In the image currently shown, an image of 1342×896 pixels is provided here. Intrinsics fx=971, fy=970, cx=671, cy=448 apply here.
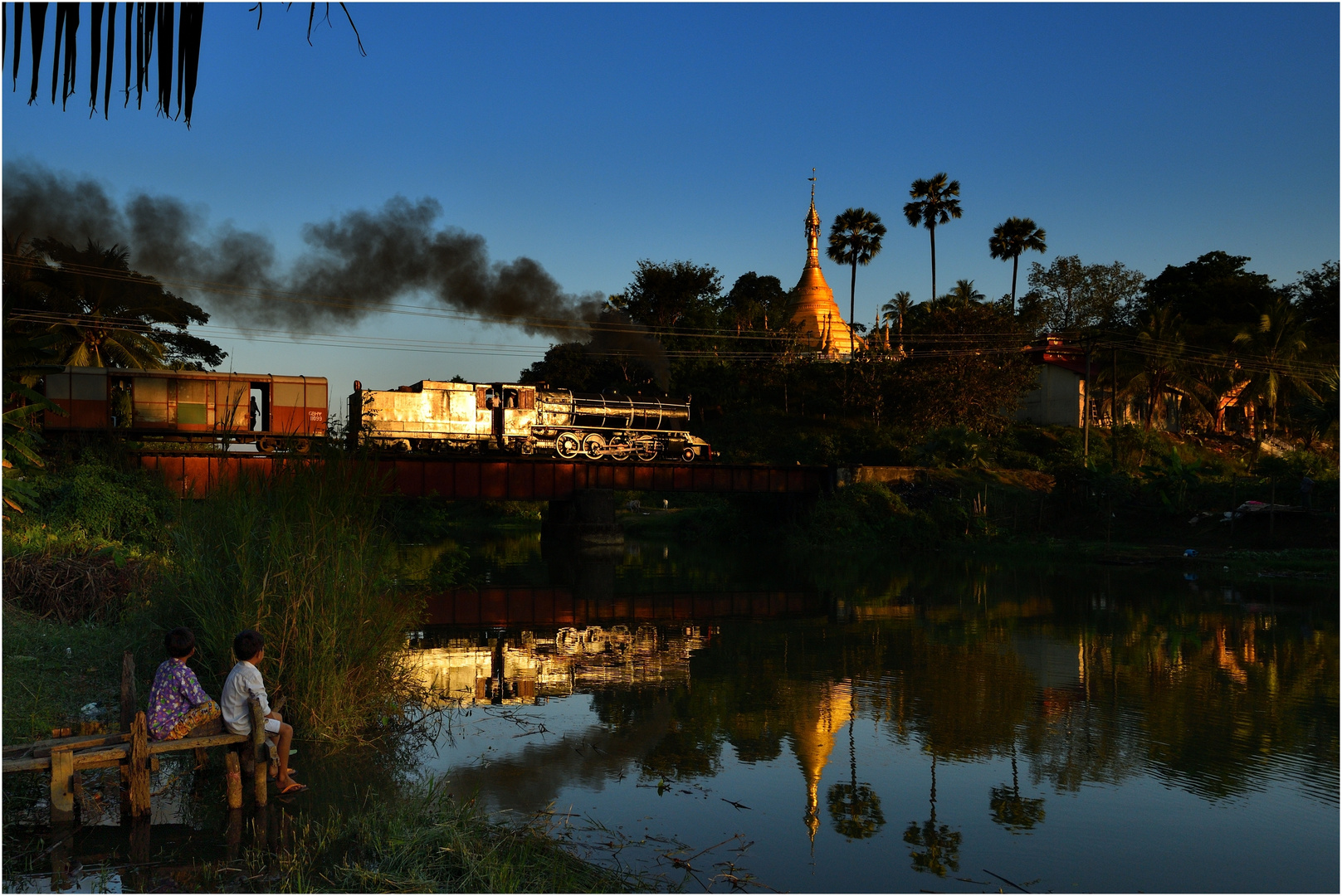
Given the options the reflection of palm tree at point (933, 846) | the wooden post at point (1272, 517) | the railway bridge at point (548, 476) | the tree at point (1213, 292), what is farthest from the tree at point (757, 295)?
the reflection of palm tree at point (933, 846)

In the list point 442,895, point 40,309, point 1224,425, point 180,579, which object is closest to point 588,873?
point 442,895

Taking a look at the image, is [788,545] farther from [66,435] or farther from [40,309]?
[40,309]

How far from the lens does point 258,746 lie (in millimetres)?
7508

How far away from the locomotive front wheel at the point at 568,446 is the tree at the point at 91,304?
813 inches

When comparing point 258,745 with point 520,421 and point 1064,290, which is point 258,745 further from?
point 1064,290

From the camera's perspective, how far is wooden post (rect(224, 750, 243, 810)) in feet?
23.7

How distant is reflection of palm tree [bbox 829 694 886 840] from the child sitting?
438cm

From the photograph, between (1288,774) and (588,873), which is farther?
(1288,774)

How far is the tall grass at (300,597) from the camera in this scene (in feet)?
30.4

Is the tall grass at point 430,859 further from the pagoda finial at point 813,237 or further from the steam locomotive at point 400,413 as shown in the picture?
the pagoda finial at point 813,237

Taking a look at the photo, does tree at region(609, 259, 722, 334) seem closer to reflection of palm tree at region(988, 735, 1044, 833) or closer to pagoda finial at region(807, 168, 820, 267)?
pagoda finial at region(807, 168, 820, 267)

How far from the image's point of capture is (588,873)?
6461mm

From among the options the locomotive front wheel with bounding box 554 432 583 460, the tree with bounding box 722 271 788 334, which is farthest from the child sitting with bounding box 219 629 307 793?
the tree with bounding box 722 271 788 334

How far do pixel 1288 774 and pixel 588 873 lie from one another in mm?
7008
